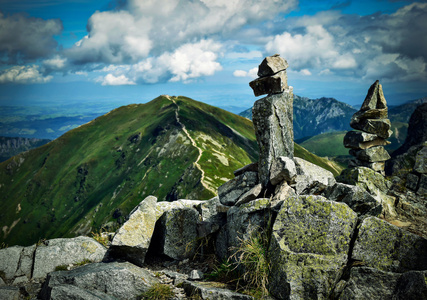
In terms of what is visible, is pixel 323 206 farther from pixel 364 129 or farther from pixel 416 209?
pixel 364 129

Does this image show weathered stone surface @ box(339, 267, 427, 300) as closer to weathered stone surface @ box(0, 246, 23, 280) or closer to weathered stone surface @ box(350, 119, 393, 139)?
weathered stone surface @ box(0, 246, 23, 280)

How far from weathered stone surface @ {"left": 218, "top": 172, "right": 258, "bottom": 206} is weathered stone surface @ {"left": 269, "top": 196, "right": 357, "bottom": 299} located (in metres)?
4.29

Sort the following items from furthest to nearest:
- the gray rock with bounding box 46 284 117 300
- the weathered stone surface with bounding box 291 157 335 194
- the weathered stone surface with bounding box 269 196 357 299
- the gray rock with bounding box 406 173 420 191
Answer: the gray rock with bounding box 406 173 420 191 → the weathered stone surface with bounding box 291 157 335 194 → the gray rock with bounding box 46 284 117 300 → the weathered stone surface with bounding box 269 196 357 299

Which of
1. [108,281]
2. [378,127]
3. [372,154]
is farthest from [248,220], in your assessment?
[378,127]

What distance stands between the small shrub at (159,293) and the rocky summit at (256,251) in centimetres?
5

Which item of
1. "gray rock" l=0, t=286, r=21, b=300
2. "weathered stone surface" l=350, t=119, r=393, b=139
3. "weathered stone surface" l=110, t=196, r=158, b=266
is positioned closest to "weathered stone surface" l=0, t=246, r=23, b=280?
"gray rock" l=0, t=286, r=21, b=300

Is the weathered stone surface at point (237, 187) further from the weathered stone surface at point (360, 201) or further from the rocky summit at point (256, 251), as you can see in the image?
the weathered stone surface at point (360, 201)

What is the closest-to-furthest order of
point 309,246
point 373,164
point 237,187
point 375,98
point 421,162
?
point 309,246
point 237,187
point 421,162
point 373,164
point 375,98

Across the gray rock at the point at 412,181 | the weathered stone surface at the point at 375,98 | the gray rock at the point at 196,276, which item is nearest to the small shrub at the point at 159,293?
the gray rock at the point at 196,276

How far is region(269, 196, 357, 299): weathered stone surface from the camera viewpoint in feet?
28.3

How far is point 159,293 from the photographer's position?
10.2m

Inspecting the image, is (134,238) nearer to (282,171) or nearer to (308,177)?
(282,171)

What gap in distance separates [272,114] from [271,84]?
1.77m

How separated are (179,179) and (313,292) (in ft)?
603
